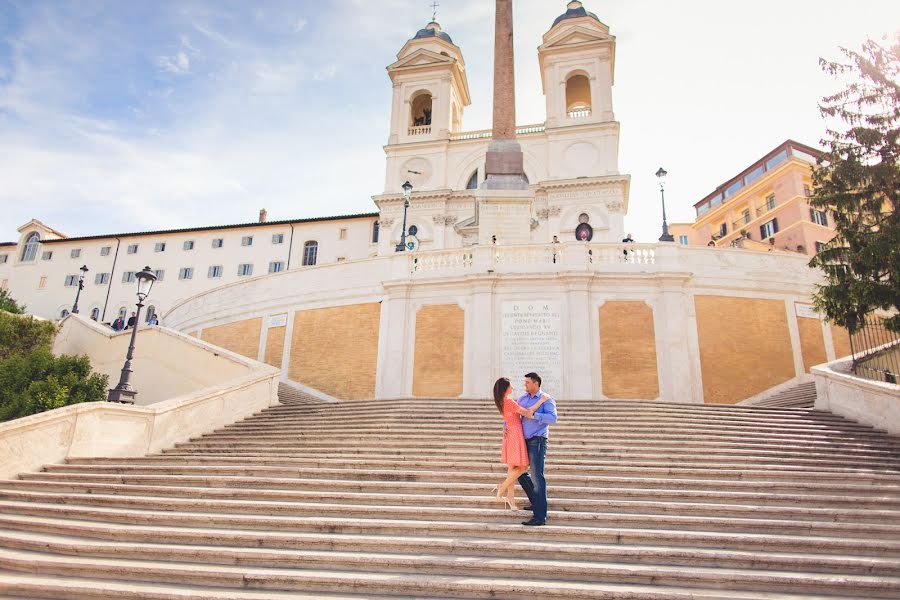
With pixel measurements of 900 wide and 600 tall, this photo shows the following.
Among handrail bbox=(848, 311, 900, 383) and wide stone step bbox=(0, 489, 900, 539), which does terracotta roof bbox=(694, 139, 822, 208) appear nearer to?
handrail bbox=(848, 311, 900, 383)

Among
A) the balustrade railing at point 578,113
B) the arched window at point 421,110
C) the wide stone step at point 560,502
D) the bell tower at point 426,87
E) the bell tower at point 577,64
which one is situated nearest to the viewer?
the wide stone step at point 560,502

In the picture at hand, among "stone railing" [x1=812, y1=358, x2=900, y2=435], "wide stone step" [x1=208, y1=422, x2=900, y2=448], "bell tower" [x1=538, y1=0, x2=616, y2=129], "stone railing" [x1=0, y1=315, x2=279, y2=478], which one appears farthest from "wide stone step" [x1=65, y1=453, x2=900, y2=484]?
"bell tower" [x1=538, y1=0, x2=616, y2=129]

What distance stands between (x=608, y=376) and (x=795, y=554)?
10651 mm

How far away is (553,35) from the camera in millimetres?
38125

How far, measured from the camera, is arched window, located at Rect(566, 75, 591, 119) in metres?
38.9

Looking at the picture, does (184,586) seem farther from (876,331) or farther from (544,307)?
(876,331)

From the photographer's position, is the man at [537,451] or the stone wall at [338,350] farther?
the stone wall at [338,350]

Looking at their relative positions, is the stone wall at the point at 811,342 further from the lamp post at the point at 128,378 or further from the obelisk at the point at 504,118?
the lamp post at the point at 128,378

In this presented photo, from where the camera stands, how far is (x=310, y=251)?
43844 mm

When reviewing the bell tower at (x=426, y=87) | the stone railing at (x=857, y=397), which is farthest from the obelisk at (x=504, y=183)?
the bell tower at (x=426, y=87)

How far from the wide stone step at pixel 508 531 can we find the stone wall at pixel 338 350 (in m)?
10.8

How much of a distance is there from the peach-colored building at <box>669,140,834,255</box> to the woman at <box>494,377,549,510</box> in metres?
39.4

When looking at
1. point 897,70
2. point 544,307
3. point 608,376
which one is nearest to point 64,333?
point 544,307

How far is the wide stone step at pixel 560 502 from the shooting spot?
6.67 m
